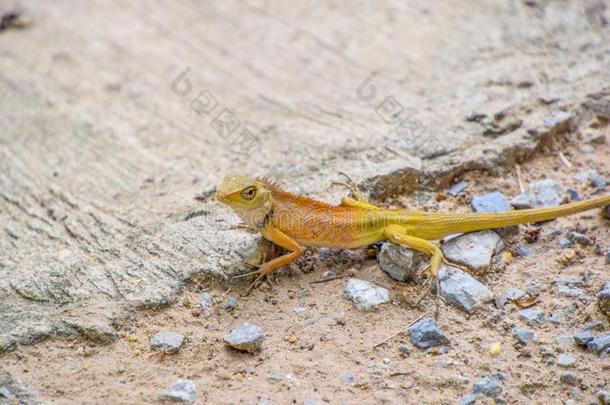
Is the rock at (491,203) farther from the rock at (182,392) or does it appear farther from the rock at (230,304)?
the rock at (182,392)

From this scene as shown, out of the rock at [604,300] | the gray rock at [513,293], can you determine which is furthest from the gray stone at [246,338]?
the rock at [604,300]

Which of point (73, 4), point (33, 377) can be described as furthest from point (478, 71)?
point (73, 4)

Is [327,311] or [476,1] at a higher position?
[476,1]

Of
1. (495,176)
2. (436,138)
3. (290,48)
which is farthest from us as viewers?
(290,48)

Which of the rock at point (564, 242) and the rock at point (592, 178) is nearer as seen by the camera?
the rock at point (564, 242)

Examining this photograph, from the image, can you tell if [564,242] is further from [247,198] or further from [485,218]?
[247,198]

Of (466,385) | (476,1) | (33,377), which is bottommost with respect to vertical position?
(466,385)

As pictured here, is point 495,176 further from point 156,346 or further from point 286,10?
point 286,10
